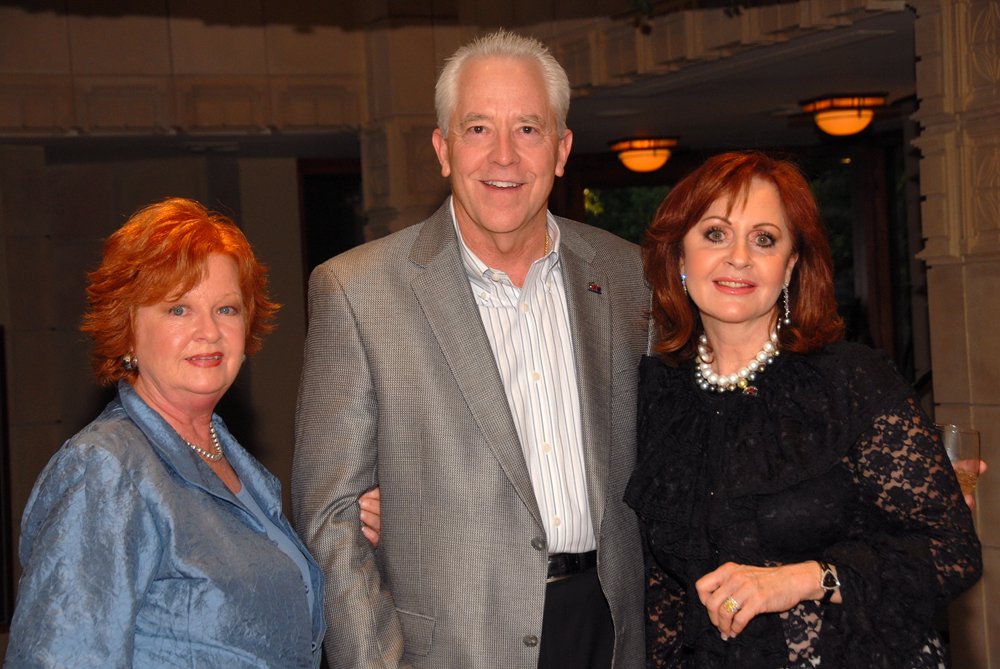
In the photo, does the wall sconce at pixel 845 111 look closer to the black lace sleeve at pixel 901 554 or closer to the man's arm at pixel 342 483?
the black lace sleeve at pixel 901 554

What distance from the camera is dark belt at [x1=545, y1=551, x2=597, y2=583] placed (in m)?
2.13

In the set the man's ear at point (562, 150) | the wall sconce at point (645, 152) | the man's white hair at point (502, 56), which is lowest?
the man's ear at point (562, 150)

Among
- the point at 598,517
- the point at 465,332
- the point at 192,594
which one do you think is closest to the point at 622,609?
the point at 598,517

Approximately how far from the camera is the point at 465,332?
7.01 feet

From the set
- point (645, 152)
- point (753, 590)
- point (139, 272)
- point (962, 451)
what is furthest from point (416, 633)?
point (645, 152)

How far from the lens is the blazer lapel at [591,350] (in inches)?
85.4

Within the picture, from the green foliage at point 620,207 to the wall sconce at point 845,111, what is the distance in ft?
9.25

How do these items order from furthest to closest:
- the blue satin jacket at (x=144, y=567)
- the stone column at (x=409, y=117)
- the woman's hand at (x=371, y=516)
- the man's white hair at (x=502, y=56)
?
the stone column at (x=409, y=117), the man's white hair at (x=502, y=56), the woman's hand at (x=371, y=516), the blue satin jacket at (x=144, y=567)

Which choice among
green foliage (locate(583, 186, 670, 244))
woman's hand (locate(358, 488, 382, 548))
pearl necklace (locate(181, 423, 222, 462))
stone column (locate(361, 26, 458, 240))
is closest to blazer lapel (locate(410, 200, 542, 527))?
woman's hand (locate(358, 488, 382, 548))

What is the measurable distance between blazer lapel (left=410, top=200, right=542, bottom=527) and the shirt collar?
0.05 metres

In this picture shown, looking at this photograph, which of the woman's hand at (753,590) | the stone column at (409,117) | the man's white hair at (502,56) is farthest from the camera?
the stone column at (409,117)

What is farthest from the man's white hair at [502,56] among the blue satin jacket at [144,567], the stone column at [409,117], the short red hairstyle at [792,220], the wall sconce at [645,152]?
the wall sconce at [645,152]

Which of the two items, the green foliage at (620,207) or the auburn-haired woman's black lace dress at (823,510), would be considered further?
the green foliage at (620,207)

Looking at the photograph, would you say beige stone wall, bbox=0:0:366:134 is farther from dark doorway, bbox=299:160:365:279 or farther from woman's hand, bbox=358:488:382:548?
woman's hand, bbox=358:488:382:548
